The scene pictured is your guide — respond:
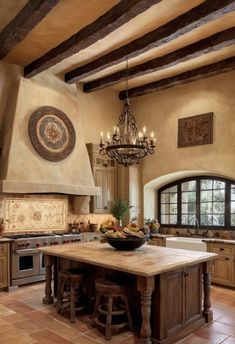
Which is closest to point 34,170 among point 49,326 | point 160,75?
point 49,326

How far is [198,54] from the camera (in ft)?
17.4

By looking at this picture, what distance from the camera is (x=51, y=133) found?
249 inches

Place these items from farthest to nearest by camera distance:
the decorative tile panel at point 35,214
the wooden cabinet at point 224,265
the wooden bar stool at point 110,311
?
1. the decorative tile panel at point 35,214
2. the wooden cabinet at point 224,265
3. the wooden bar stool at point 110,311

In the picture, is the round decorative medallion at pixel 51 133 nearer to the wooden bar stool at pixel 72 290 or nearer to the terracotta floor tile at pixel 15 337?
the wooden bar stool at pixel 72 290

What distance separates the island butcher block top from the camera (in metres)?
3.33

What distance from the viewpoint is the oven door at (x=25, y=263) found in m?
5.47

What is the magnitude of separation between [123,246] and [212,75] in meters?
4.01

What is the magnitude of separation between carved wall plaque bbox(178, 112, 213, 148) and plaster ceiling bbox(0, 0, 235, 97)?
105 cm

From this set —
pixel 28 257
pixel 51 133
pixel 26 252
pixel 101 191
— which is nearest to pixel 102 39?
pixel 51 133

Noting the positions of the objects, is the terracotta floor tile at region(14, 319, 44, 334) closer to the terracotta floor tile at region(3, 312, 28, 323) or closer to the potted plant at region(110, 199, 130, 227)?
the terracotta floor tile at region(3, 312, 28, 323)

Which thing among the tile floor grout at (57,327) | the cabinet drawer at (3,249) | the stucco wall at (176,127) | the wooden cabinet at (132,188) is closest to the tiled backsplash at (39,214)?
the cabinet drawer at (3,249)

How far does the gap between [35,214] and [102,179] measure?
68.7 inches

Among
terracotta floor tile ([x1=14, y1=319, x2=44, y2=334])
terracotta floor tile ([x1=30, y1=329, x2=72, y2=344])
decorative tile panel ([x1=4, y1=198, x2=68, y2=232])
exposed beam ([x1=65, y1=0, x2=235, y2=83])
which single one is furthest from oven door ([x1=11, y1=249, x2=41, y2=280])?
exposed beam ([x1=65, y1=0, x2=235, y2=83])

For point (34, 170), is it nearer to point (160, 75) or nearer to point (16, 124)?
point (16, 124)
